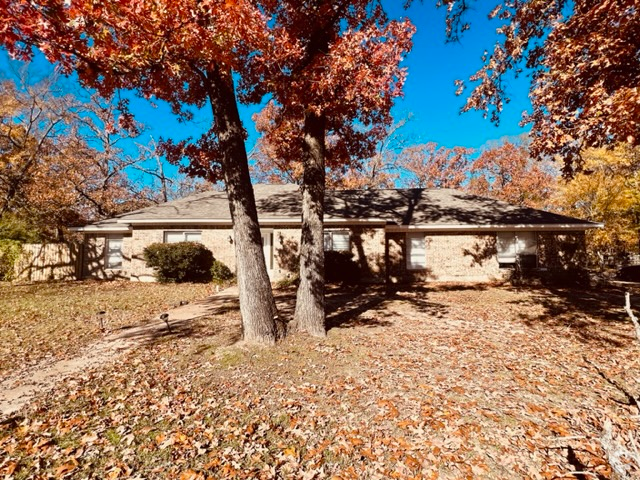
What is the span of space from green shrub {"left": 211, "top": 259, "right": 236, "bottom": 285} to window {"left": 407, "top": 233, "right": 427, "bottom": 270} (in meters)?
8.92

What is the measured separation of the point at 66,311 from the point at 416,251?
14.4 meters

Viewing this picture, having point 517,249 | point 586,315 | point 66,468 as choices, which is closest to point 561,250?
point 517,249

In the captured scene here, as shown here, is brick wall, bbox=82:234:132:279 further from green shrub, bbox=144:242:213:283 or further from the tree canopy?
the tree canopy

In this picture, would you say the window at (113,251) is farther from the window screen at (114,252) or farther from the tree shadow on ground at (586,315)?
the tree shadow on ground at (586,315)

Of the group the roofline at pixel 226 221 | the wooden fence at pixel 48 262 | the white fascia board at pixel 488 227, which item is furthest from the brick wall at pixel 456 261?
the wooden fence at pixel 48 262

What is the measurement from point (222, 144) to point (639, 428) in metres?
7.29

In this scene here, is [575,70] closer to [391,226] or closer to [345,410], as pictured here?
[345,410]

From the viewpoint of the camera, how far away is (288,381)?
500 centimetres

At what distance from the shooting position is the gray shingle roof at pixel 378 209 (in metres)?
16.1

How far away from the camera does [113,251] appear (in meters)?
17.8

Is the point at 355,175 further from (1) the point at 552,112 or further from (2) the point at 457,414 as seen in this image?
(2) the point at 457,414

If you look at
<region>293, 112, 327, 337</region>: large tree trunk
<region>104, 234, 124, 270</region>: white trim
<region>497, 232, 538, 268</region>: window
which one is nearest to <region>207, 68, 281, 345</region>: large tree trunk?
<region>293, 112, 327, 337</region>: large tree trunk

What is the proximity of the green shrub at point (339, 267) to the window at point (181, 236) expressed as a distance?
6703mm

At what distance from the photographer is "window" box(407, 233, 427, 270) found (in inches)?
651
